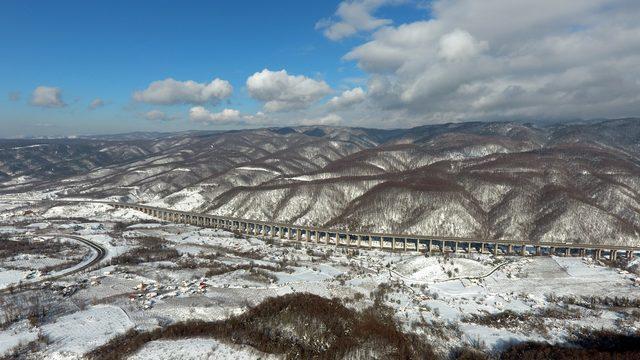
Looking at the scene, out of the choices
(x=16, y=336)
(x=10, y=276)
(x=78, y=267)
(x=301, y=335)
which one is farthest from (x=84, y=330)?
(x=78, y=267)

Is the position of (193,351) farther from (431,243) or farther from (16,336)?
(431,243)

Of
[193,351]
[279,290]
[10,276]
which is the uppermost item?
[193,351]

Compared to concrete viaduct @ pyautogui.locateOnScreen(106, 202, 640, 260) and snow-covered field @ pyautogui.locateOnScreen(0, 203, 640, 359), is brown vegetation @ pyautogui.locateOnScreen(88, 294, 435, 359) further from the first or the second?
concrete viaduct @ pyautogui.locateOnScreen(106, 202, 640, 260)

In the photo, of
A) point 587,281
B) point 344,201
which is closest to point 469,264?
point 587,281

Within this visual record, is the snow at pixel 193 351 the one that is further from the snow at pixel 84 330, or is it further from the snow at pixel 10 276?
the snow at pixel 10 276

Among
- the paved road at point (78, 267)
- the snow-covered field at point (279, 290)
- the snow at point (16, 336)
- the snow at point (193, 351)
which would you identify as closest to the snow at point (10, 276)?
the snow-covered field at point (279, 290)

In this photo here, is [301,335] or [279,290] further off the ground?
[301,335]
